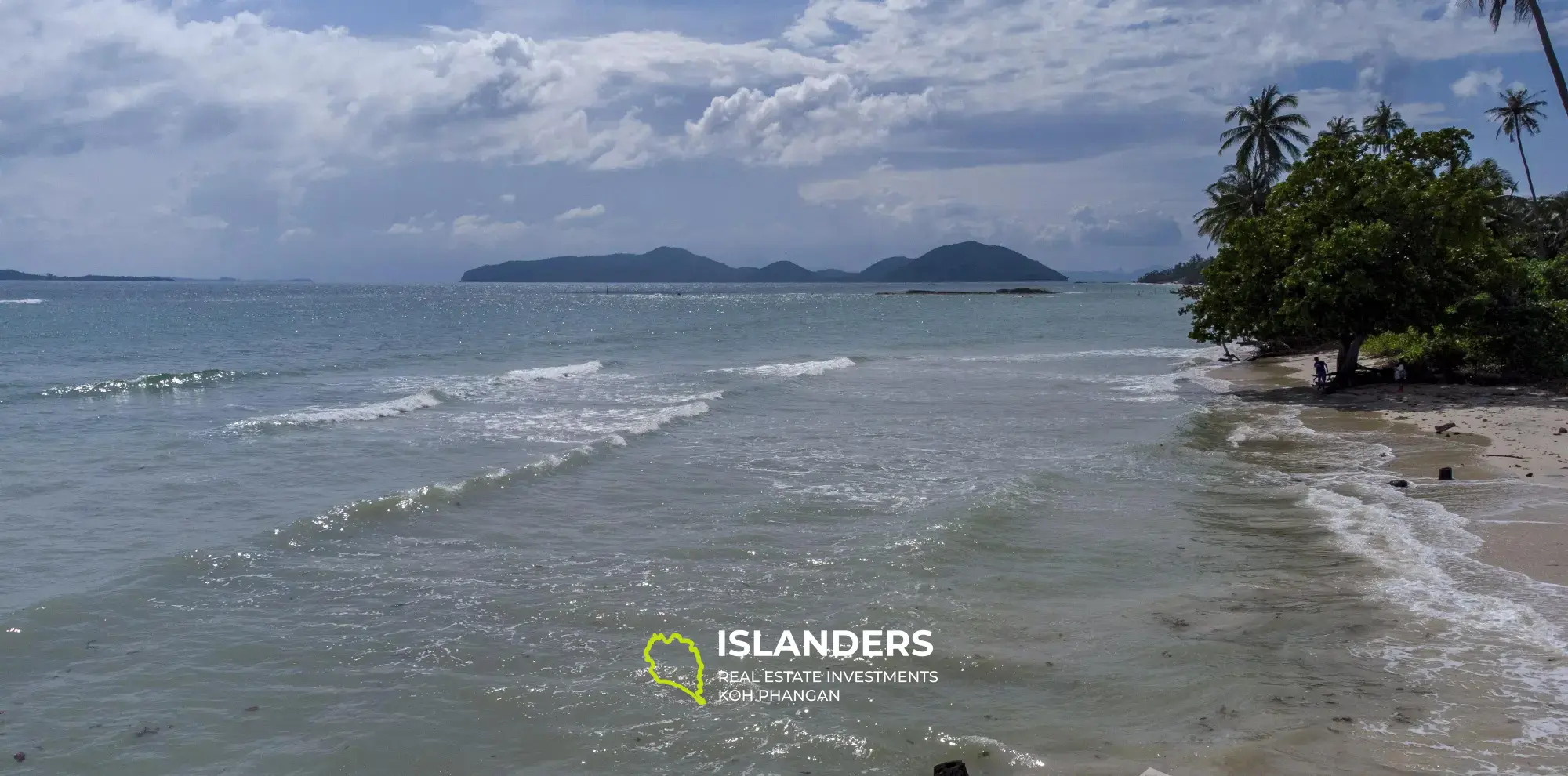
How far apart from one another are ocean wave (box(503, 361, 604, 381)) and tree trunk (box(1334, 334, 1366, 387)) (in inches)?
906

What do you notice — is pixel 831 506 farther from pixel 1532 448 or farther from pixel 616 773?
pixel 1532 448

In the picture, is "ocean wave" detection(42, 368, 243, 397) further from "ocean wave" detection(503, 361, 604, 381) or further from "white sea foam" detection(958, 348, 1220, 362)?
"white sea foam" detection(958, 348, 1220, 362)

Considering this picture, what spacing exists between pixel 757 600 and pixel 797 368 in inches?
1115

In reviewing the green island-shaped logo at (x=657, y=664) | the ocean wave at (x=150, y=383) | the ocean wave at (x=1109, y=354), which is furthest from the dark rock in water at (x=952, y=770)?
the ocean wave at (x=1109, y=354)

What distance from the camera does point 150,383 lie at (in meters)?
31.0

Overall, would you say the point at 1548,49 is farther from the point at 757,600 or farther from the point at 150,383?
the point at 150,383

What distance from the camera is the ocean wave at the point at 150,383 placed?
94.6ft

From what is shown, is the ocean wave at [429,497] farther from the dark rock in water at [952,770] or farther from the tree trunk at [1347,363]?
the tree trunk at [1347,363]

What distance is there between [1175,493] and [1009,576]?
539 cm

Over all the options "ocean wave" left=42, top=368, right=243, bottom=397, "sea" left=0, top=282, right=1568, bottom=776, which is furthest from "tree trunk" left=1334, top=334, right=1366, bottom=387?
"ocean wave" left=42, top=368, right=243, bottom=397

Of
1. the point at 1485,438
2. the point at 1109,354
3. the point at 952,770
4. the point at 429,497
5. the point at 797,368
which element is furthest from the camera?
the point at 1109,354

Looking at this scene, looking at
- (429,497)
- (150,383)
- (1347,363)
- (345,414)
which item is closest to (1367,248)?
(1347,363)

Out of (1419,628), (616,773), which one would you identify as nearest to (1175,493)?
(1419,628)

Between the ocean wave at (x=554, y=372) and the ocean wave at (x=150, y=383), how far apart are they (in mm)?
8870
